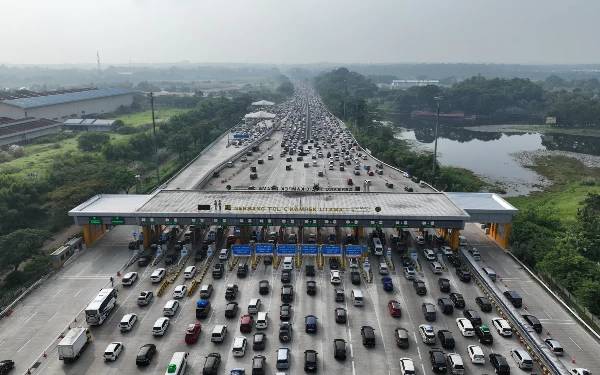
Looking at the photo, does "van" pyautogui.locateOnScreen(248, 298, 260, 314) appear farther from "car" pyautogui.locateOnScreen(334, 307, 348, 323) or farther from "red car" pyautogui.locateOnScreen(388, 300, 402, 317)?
"red car" pyautogui.locateOnScreen(388, 300, 402, 317)

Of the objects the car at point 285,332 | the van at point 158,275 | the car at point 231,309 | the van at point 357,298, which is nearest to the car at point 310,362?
the car at point 285,332

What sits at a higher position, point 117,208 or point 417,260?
point 117,208

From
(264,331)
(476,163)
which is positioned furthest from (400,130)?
(264,331)

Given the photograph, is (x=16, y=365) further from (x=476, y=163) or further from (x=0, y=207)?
(x=476, y=163)

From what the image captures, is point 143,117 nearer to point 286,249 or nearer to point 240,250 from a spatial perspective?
point 240,250

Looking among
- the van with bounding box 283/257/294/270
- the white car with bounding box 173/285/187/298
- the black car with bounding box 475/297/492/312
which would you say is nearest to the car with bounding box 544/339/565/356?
the black car with bounding box 475/297/492/312

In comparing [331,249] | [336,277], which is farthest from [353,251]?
[336,277]

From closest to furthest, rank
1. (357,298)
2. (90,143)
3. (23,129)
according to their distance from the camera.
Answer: (357,298)
(90,143)
(23,129)
